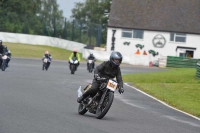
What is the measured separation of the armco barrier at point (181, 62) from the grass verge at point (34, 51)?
34.0 ft

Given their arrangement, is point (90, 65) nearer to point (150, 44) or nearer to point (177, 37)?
point (150, 44)

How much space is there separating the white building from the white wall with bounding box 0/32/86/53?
432cm

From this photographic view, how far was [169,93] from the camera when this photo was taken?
2553cm

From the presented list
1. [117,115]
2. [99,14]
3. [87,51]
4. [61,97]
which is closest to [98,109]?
[117,115]

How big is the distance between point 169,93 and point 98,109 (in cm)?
1141

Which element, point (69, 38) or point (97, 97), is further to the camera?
point (69, 38)

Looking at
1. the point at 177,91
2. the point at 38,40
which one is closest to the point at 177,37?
the point at 38,40

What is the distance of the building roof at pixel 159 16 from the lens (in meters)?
71.9

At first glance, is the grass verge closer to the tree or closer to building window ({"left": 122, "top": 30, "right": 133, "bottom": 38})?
building window ({"left": 122, "top": 30, "right": 133, "bottom": 38})

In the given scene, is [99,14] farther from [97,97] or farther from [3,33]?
[97,97]

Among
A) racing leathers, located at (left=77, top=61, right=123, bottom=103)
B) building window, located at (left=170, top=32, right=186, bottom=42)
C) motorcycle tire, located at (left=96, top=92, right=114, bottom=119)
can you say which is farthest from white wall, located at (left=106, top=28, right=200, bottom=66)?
motorcycle tire, located at (left=96, top=92, right=114, bottom=119)

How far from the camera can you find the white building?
71.7 m

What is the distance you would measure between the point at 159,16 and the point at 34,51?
52.6ft

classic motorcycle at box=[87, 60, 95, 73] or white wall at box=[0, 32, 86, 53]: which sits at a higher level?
white wall at box=[0, 32, 86, 53]
